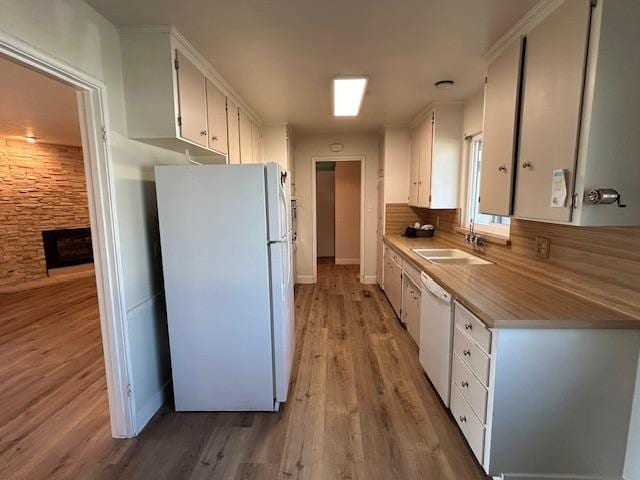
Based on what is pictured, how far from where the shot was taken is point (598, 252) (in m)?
1.62

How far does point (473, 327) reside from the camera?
1622 mm

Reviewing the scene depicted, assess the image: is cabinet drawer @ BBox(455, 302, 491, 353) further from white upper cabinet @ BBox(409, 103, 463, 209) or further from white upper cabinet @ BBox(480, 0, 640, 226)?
white upper cabinet @ BBox(409, 103, 463, 209)

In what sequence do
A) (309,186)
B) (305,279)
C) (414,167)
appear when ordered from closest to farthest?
1. (414,167)
2. (309,186)
3. (305,279)

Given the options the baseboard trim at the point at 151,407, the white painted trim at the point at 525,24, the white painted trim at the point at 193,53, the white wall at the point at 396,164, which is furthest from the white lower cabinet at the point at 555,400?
the white wall at the point at 396,164

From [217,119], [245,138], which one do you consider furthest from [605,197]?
[245,138]

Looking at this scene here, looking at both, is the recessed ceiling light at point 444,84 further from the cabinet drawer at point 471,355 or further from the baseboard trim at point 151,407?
the baseboard trim at point 151,407

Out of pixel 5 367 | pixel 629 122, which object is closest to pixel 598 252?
pixel 629 122

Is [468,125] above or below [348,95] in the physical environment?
below

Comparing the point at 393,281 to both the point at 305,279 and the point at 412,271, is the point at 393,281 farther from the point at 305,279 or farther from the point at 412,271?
the point at 305,279

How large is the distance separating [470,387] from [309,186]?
153 inches

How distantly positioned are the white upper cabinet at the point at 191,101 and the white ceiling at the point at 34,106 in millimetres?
638

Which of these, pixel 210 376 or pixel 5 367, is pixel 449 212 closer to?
pixel 210 376

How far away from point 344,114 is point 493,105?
6.44 ft

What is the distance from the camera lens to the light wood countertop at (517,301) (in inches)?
54.5
